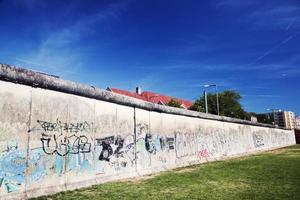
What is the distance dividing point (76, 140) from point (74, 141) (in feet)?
0.35

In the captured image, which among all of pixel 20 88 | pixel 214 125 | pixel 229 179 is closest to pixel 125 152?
pixel 229 179

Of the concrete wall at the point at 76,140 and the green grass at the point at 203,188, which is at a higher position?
the concrete wall at the point at 76,140

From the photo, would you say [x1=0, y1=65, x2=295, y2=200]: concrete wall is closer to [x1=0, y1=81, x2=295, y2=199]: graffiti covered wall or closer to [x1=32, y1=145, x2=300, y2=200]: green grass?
[x1=0, y1=81, x2=295, y2=199]: graffiti covered wall

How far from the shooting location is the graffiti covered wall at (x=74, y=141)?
9.12m

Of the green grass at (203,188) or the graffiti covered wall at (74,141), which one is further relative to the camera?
the green grass at (203,188)

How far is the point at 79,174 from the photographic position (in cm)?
1123

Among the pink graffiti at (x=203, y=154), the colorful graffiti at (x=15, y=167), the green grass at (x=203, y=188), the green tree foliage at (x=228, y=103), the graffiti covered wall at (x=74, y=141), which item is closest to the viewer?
the colorful graffiti at (x=15, y=167)

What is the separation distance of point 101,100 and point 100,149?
1.76 meters

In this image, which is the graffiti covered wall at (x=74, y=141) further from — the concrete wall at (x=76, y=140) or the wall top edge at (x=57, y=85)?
the wall top edge at (x=57, y=85)

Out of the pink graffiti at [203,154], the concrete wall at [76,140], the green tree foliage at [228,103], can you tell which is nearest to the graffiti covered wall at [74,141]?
the concrete wall at [76,140]

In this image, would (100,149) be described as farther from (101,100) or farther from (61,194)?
(61,194)

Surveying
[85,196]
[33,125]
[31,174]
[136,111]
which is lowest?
[85,196]

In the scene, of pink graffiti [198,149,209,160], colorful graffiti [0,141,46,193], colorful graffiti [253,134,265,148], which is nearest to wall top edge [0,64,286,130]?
colorful graffiti [0,141,46,193]

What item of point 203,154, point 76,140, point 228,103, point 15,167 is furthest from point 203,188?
point 228,103
